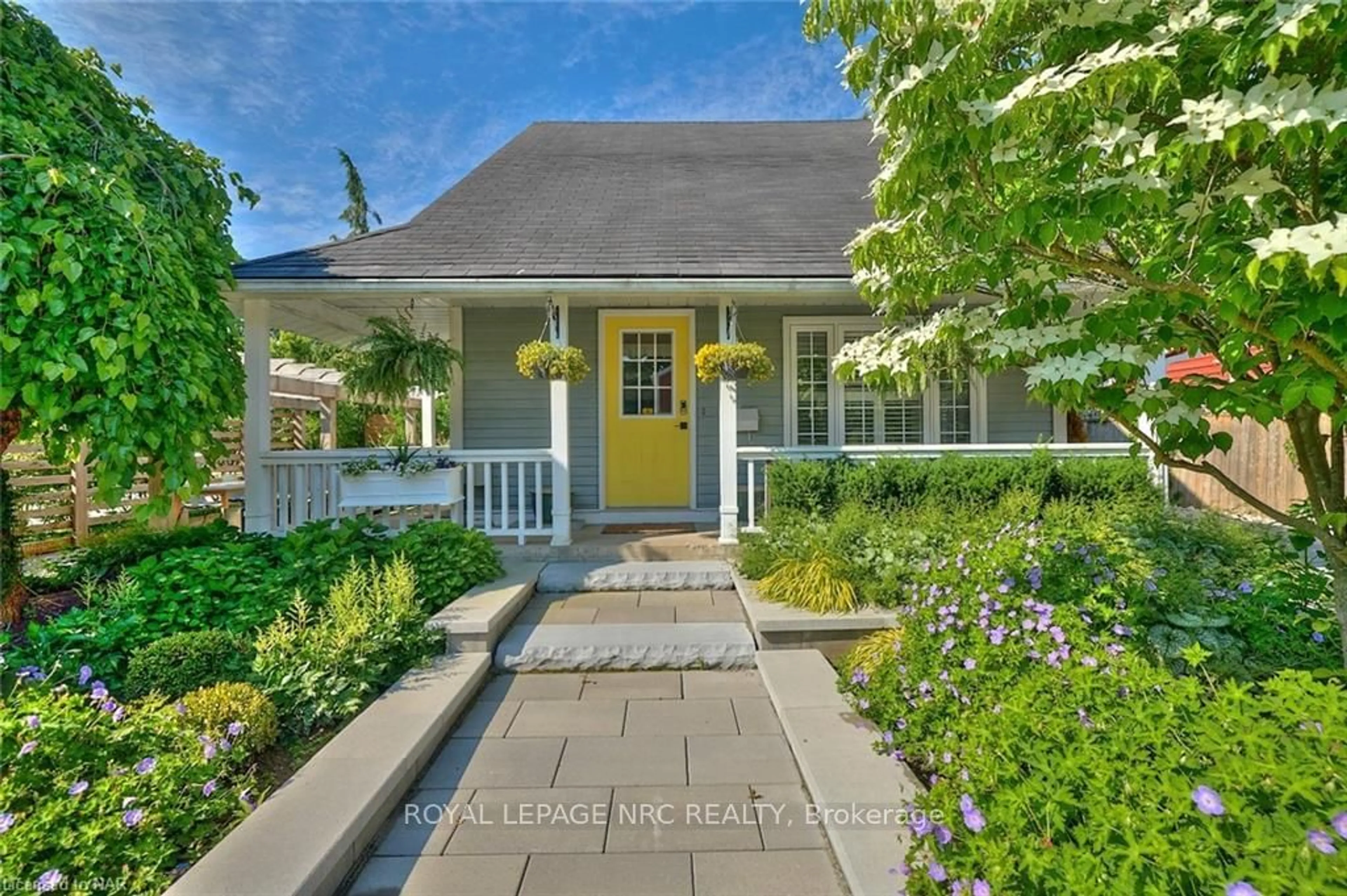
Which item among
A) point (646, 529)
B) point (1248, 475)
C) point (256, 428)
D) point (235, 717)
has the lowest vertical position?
point (235, 717)

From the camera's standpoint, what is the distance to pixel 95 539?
501 centimetres

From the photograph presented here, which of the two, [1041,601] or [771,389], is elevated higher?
[771,389]

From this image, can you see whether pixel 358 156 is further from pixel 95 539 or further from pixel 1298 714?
pixel 1298 714

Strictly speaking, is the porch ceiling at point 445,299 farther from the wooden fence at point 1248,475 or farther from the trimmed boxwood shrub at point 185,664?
the wooden fence at point 1248,475

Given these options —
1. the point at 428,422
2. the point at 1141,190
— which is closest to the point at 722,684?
the point at 1141,190

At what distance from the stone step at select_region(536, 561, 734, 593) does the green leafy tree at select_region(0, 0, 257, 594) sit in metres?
2.46

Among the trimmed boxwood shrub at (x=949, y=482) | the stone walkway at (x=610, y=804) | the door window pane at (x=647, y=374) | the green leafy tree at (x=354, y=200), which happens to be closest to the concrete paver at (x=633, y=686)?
the stone walkway at (x=610, y=804)

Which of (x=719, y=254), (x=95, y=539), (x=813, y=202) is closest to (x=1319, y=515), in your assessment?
(x=719, y=254)

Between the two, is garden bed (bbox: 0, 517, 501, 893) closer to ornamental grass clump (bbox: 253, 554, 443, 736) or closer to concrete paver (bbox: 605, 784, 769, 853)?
ornamental grass clump (bbox: 253, 554, 443, 736)

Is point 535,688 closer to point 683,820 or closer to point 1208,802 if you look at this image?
point 683,820

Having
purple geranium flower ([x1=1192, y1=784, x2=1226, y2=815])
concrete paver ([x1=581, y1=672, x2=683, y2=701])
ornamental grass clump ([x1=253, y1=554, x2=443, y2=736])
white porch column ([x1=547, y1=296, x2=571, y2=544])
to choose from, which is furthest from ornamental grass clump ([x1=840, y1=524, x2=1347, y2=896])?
white porch column ([x1=547, y1=296, x2=571, y2=544])

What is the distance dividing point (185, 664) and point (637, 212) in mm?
5778

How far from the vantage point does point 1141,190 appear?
5.49 ft

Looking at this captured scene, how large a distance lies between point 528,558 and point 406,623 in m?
1.95
